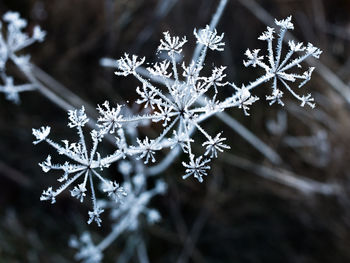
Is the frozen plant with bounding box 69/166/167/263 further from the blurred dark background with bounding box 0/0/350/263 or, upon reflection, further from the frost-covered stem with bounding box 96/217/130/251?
the blurred dark background with bounding box 0/0/350/263

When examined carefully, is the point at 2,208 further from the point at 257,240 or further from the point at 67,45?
the point at 257,240

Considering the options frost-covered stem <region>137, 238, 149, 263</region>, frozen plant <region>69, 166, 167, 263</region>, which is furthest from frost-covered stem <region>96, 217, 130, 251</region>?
frost-covered stem <region>137, 238, 149, 263</region>

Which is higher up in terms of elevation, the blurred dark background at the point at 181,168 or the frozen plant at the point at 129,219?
the blurred dark background at the point at 181,168

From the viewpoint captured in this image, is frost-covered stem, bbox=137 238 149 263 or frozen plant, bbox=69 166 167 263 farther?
frost-covered stem, bbox=137 238 149 263

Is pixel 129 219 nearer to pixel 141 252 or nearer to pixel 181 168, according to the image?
pixel 141 252

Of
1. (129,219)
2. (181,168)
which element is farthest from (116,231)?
(181,168)

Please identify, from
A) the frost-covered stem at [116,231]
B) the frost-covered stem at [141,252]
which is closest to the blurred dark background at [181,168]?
the frost-covered stem at [141,252]

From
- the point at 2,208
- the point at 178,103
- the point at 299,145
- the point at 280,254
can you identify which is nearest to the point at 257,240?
the point at 280,254

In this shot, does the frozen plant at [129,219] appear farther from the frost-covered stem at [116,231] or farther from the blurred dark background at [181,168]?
the blurred dark background at [181,168]

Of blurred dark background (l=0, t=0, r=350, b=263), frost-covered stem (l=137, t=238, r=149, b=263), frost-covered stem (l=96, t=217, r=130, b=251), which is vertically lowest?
frost-covered stem (l=96, t=217, r=130, b=251)
